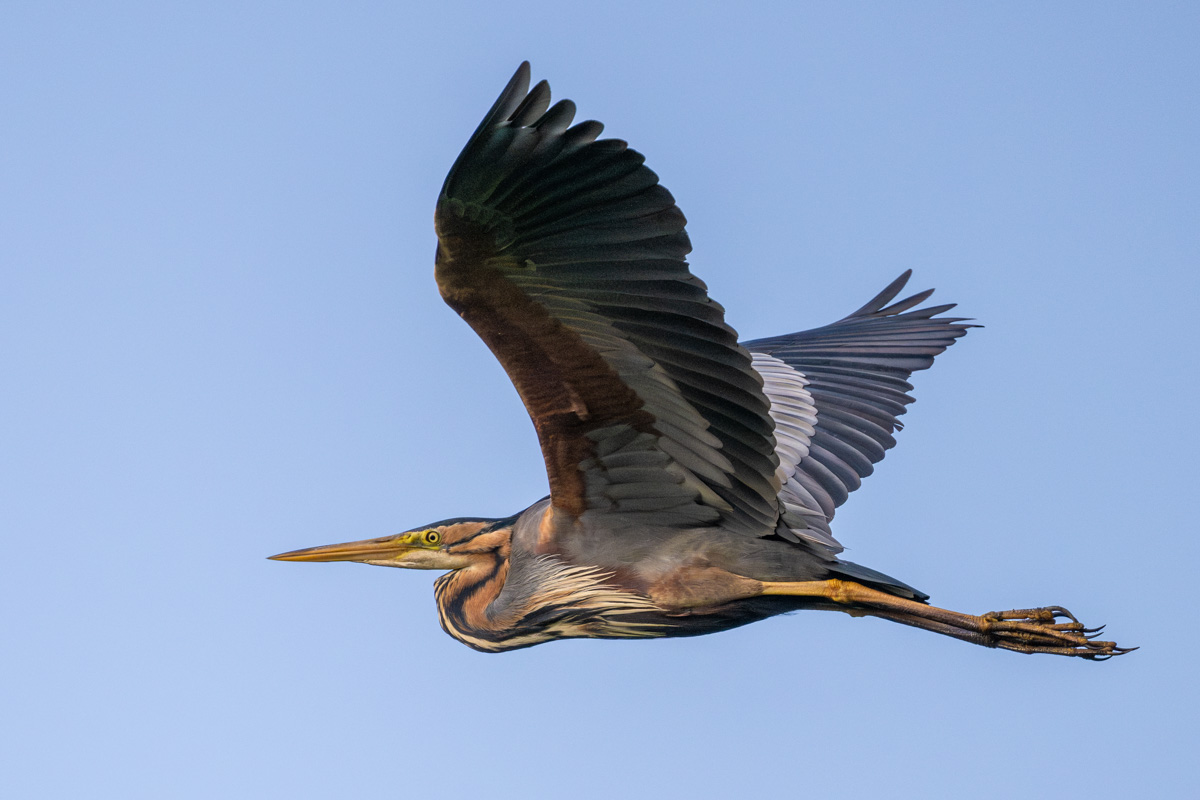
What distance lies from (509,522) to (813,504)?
5.16 ft

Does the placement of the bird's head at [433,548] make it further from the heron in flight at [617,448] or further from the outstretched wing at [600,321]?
the outstretched wing at [600,321]

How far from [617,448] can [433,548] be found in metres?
1.55

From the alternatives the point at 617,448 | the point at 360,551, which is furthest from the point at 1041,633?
the point at 360,551

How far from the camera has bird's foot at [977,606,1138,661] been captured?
5.57m

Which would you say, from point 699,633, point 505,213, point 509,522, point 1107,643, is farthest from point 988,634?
point 505,213

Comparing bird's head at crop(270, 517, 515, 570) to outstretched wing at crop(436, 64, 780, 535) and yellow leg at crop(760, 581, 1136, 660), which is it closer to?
outstretched wing at crop(436, 64, 780, 535)

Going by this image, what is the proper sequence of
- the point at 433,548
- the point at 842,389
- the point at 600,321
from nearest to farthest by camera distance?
the point at 600,321, the point at 433,548, the point at 842,389

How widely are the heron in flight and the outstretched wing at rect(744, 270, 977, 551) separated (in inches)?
0.9

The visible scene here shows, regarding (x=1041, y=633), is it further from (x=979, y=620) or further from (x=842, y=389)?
(x=842, y=389)

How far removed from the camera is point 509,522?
6.47 m

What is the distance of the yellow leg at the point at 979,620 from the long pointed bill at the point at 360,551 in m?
2.07

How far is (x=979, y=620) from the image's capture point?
18.5 feet

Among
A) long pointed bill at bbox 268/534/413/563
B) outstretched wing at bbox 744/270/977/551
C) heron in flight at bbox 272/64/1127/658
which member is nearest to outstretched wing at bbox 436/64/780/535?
heron in flight at bbox 272/64/1127/658

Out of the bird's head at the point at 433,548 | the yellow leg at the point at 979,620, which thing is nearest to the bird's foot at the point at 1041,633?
the yellow leg at the point at 979,620
